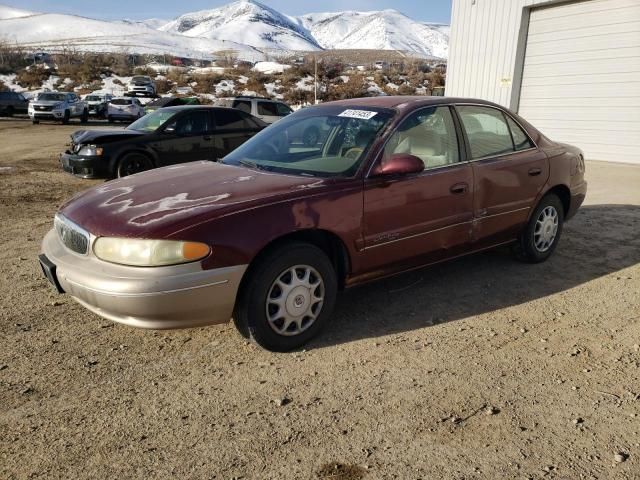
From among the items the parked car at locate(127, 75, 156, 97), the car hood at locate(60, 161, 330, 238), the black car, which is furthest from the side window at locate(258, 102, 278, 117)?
the parked car at locate(127, 75, 156, 97)

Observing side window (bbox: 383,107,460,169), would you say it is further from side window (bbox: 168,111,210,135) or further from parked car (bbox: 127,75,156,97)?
parked car (bbox: 127,75,156,97)

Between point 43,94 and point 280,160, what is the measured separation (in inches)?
1054

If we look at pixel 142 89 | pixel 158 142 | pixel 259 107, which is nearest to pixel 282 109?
pixel 259 107

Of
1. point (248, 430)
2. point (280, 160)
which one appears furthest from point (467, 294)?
point (248, 430)

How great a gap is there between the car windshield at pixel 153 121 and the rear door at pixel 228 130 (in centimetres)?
83

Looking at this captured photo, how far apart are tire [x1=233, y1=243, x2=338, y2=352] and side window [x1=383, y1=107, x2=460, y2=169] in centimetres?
99

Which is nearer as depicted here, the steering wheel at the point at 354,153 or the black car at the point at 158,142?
the steering wheel at the point at 354,153

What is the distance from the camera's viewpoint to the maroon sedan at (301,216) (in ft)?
9.60

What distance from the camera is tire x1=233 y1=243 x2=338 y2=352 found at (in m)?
3.12

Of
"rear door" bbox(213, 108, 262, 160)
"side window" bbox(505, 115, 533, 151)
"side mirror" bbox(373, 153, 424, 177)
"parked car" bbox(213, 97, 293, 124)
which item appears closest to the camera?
"side mirror" bbox(373, 153, 424, 177)

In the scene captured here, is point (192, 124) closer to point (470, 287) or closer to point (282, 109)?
point (282, 109)

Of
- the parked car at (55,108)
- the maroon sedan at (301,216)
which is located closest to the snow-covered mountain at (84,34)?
the parked car at (55,108)

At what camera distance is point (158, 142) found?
915cm

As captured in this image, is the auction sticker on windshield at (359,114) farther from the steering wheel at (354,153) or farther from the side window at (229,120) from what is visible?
the side window at (229,120)
